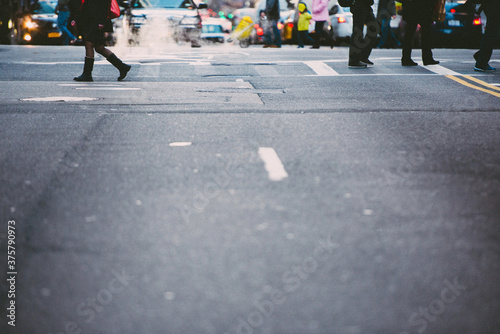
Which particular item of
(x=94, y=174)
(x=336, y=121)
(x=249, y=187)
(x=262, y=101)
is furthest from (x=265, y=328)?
(x=262, y=101)

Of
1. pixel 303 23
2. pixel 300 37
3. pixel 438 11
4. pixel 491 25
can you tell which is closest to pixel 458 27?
pixel 303 23

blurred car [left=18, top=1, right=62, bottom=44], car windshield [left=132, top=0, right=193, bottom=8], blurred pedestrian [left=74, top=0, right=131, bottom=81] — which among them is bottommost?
blurred car [left=18, top=1, right=62, bottom=44]

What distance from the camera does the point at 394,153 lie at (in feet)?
21.0

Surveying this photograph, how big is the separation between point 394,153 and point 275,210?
2075mm

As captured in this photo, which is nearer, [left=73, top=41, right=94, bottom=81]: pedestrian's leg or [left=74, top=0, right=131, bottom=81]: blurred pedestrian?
[left=74, top=0, right=131, bottom=81]: blurred pedestrian

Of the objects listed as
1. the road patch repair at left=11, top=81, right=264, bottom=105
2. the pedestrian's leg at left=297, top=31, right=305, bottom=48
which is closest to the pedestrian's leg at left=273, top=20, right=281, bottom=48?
the pedestrian's leg at left=297, top=31, right=305, bottom=48

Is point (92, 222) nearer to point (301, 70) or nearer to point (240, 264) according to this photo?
point (240, 264)

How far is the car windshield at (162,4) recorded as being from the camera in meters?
23.2

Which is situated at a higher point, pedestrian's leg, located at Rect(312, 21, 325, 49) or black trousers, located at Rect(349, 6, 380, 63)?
black trousers, located at Rect(349, 6, 380, 63)

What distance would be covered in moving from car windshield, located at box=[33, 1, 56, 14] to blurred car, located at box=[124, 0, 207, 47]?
467cm

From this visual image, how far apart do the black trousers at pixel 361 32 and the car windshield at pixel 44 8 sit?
1473 centimetres

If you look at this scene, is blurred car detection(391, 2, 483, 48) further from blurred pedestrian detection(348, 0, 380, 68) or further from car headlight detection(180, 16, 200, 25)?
blurred pedestrian detection(348, 0, 380, 68)

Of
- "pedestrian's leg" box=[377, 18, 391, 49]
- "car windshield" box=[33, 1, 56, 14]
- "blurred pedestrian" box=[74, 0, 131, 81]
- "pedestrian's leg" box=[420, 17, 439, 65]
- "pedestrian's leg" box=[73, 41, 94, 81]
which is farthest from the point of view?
"car windshield" box=[33, 1, 56, 14]

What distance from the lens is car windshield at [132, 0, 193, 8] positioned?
76.1 ft
